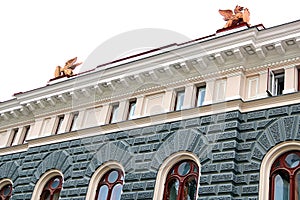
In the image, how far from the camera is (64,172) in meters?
A: 19.8

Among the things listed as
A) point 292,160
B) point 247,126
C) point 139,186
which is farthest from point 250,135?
point 139,186

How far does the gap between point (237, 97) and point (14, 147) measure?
12.2 metres

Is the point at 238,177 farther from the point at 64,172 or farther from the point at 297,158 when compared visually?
the point at 64,172

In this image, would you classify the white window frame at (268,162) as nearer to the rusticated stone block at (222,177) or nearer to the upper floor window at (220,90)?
the rusticated stone block at (222,177)

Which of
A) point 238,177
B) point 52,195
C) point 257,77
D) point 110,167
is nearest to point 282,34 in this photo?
point 257,77

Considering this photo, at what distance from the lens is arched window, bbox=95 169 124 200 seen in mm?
17953

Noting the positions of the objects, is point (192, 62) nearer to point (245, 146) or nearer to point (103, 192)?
point (245, 146)

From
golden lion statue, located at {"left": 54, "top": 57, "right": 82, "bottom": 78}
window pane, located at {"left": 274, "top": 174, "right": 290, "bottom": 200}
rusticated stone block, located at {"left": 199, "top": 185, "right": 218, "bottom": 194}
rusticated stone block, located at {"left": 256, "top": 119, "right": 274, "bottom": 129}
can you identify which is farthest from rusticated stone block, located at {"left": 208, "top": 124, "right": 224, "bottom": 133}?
golden lion statue, located at {"left": 54, "top": 57, "right": 82, "bottom": 78}

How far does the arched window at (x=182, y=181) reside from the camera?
16062mm

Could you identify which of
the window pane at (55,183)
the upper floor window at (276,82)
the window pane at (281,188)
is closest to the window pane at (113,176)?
the window pane at (55,183)

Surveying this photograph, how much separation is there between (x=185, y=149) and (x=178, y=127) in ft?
3.40

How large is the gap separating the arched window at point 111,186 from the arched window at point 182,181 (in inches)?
86.2

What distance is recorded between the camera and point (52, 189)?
20.1m

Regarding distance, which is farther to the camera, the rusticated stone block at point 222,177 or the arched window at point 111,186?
the arched window at point 111,186
